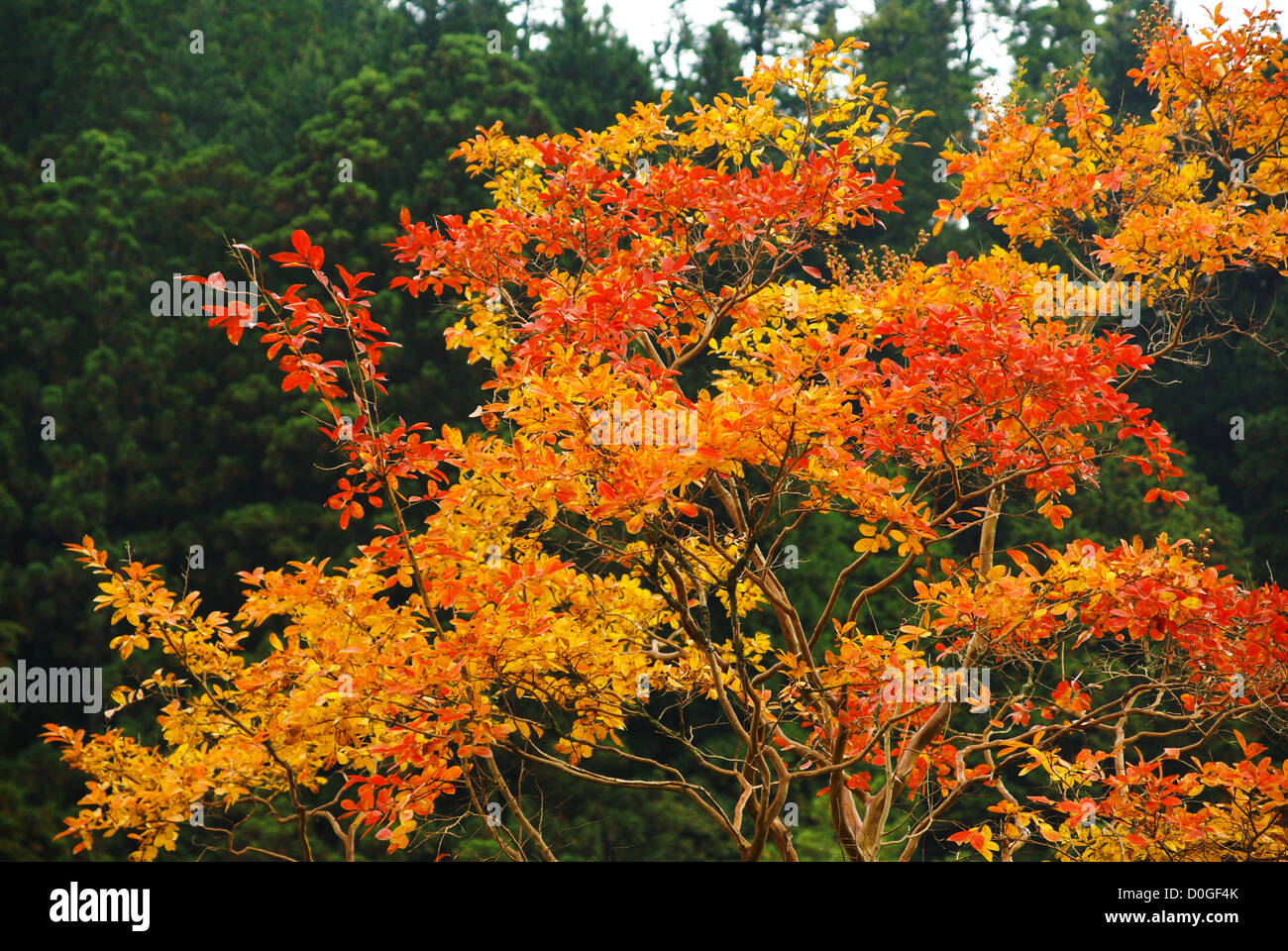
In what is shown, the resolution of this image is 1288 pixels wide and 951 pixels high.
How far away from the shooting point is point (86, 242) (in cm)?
903

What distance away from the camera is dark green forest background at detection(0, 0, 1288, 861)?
316 inches

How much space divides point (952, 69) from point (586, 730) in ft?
40.4

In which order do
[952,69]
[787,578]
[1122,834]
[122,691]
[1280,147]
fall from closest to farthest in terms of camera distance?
1. [1122,834]
2. [122,691]
3. [1280,147]
4. [787,578]
5. [952,69]

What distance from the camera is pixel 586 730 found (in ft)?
11.2

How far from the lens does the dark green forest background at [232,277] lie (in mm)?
8039

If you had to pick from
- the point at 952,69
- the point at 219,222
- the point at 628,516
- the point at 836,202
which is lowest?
the point at 628,516

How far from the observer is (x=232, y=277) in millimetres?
9219

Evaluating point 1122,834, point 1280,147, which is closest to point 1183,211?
point 1280,147

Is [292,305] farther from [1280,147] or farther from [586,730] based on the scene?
[1280,147]

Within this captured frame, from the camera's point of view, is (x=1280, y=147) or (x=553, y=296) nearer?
(x=553, y=296)

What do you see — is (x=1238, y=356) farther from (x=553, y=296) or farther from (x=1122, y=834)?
(x=553, y=296)

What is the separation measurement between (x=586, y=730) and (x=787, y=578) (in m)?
5.06

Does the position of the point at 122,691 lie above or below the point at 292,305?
below

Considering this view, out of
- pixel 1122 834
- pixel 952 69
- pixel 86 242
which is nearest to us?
pixel 1122 834
